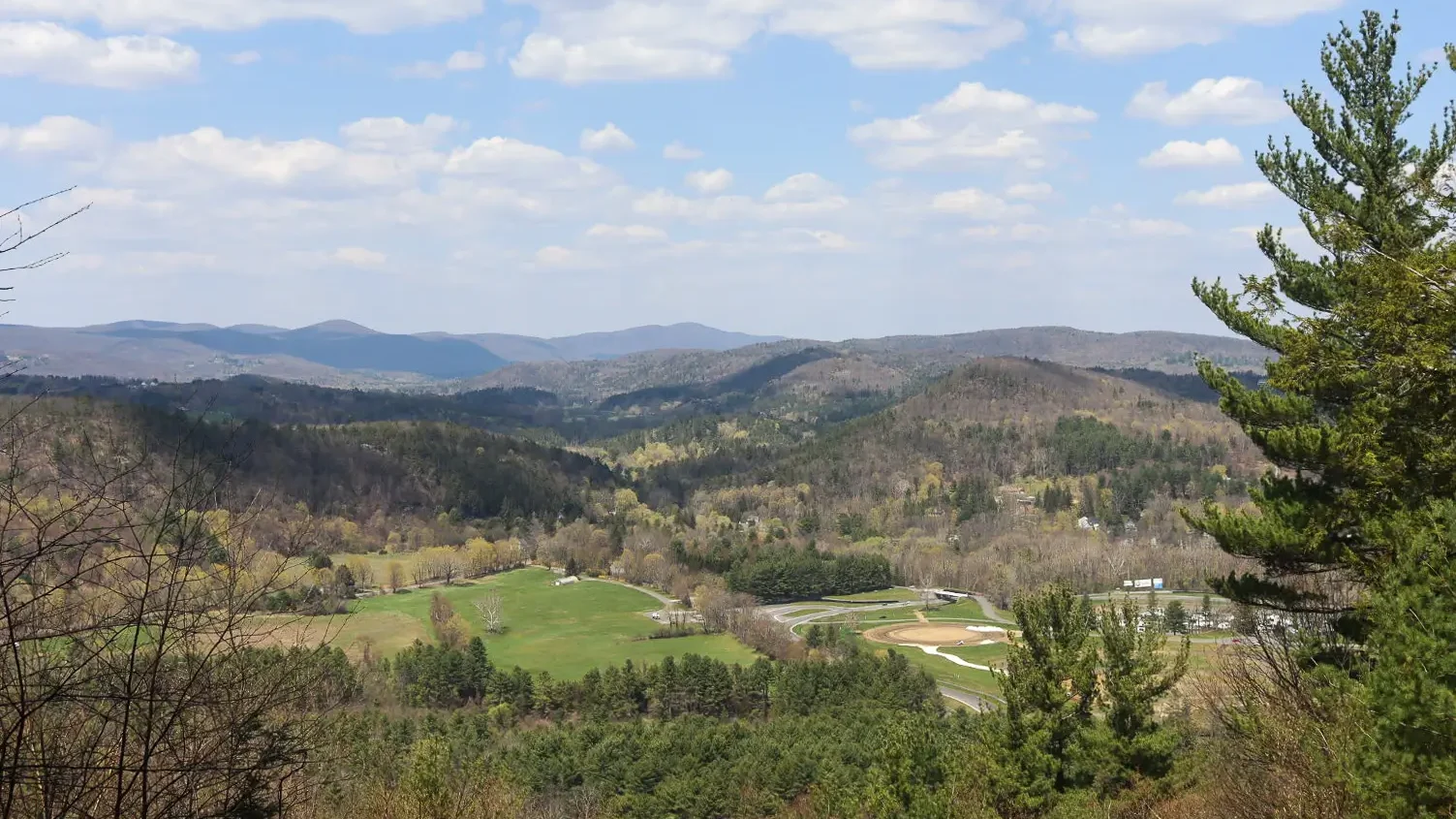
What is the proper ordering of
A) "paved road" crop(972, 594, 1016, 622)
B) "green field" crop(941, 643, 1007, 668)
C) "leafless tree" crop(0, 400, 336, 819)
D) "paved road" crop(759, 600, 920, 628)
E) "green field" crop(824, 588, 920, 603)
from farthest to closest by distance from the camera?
"green field" crop(824, 588, 920, 603)
"paved road" crop(972, 594, 1016, 622)
"paved road" crop(759, 600, 920, 628)
"green field" crop(941, 643, 1007, 668)
"leafless tree" crop(0, 400, 336, 819)

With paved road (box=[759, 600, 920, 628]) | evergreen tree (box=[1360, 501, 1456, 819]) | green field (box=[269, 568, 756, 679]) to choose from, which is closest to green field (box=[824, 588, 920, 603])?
paved road (box=[759, 600, 920, 628])

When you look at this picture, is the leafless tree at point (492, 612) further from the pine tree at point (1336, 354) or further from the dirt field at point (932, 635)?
the pine tree at point (1336, 354)

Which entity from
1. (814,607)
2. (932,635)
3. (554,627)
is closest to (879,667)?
(932,635)

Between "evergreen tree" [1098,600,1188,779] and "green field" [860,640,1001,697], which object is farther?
"green field" [860,640,1001,697]

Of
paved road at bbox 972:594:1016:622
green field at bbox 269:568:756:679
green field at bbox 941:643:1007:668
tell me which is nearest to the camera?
green field at bbox 269:568:756:679

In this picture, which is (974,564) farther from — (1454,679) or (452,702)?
(1454,679)

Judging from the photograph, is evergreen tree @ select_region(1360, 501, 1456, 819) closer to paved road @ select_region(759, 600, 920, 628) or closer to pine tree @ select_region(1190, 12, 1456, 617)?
pine tree @ select_region(1190, 12, 1456, 617)

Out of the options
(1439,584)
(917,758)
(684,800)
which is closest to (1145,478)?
(684,800)
